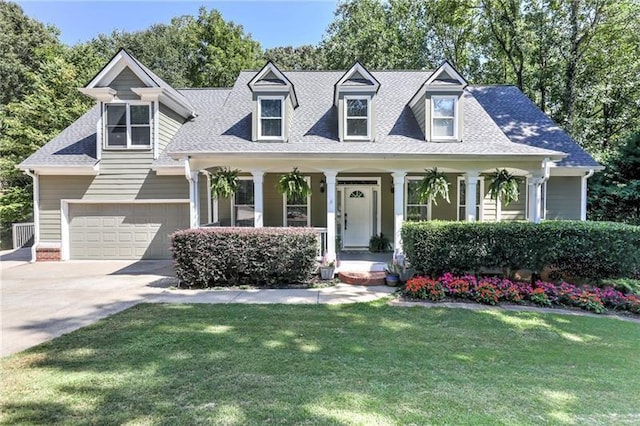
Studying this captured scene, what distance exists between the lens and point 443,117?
1045 centimetres

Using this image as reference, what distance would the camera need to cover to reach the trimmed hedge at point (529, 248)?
7387 millimetres

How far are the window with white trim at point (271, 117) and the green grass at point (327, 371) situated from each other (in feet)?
20.7

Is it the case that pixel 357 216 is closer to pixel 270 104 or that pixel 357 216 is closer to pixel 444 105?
pixel 444 105

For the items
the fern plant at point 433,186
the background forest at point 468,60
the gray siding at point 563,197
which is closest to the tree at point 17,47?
the background forest at point 468,60

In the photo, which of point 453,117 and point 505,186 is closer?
point 505,186

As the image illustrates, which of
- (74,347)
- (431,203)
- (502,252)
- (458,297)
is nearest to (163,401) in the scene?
(74,347)

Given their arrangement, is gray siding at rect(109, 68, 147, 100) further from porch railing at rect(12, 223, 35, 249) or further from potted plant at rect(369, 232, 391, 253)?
potted plant at rect(369, 232, 391, 253)

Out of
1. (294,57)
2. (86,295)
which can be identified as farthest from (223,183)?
(294,57)

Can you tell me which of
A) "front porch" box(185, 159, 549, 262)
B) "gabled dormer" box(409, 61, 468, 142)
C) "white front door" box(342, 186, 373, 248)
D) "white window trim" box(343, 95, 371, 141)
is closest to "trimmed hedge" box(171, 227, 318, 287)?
"white window trim" box(343, 95, 371, 141)

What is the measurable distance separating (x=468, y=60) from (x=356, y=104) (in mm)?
15996

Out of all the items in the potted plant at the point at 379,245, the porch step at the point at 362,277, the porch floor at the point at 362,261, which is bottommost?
the porch step at the point at 362,277

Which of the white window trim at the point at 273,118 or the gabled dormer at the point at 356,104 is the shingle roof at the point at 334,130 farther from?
the gabled dormer at the point at 356,104

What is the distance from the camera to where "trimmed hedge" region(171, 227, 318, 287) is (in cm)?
792

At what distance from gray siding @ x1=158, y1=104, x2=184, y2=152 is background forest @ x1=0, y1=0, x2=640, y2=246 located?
10246 millimetres
